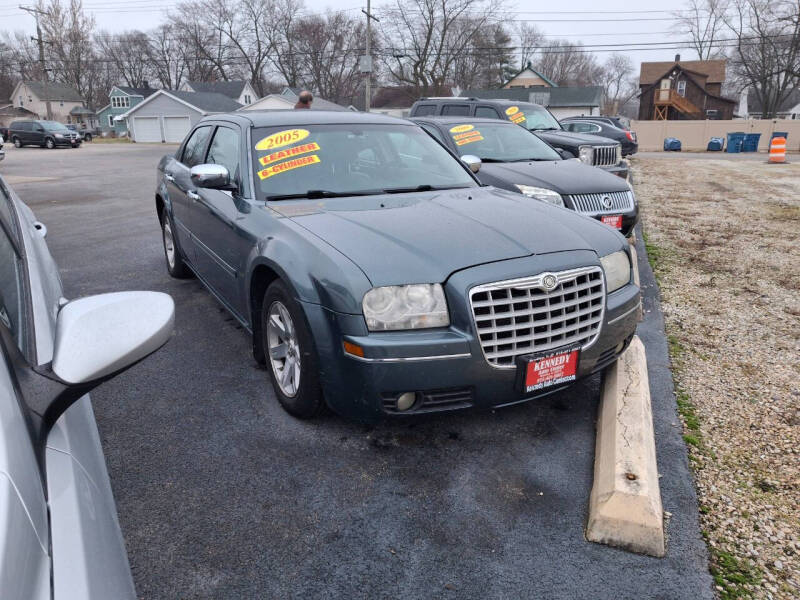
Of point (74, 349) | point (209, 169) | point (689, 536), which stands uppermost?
point (209, 169)

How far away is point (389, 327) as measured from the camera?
2701 millimetres

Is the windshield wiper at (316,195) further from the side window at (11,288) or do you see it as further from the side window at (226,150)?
the side window at (11,288)

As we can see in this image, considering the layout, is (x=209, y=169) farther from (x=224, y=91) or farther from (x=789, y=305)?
(x=224, y=91)

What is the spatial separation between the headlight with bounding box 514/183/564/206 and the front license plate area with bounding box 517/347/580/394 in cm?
372

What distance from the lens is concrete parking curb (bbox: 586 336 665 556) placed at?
237 cm

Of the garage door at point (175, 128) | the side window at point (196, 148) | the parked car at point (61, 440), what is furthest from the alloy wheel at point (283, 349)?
the garage door at point (175, 128)

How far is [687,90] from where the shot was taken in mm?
59031

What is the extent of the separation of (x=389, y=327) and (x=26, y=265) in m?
1.41

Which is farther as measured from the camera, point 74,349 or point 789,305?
point 789,305

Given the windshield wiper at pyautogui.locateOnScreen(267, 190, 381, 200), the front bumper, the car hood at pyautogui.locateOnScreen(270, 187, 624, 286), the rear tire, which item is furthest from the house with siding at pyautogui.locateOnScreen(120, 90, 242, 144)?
the front bumper

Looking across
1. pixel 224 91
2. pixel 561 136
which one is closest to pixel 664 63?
pixel 224 91

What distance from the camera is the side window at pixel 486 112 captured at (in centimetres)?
1045

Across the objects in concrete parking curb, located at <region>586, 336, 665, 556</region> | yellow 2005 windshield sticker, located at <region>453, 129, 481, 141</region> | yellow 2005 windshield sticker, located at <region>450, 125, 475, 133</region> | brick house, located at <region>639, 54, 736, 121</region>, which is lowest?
concrete parking curb, located at <region>586, 336, 665, 556</region>

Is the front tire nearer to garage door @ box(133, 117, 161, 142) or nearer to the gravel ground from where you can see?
the gravel ground
